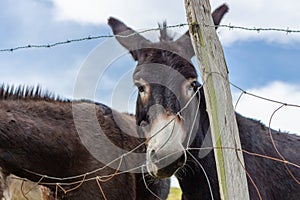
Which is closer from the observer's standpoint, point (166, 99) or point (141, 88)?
point (166, 99)

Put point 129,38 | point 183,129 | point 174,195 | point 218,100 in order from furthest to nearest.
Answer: point 174,195
point 129,38
point 183,129
point 218,100

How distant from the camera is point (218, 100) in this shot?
279 centimetres

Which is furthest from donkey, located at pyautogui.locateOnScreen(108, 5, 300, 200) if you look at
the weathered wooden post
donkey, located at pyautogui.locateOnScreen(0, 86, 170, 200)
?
donkey, located at pyautogui.locateOnScreen(0, 86, 170, 200)

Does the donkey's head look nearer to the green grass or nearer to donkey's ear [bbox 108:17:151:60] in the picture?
donkey's ear [bbox 108:17:151:60]

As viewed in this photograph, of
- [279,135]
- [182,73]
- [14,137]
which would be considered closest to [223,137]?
[182,73]

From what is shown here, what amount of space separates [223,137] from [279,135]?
2297 mm

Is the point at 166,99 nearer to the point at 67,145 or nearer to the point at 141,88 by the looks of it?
the point at 141,88

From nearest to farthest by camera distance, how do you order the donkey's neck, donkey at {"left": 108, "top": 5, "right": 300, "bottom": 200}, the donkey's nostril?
1. the donkey's nostril
2. donkey at {"left": 108, "top": 5, "right": 300, "bottom": 200}
3. the donkey's neck

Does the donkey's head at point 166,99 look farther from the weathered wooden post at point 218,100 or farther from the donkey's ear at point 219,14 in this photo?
the weathered wooden post at point 218,100

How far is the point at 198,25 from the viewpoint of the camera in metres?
2.86

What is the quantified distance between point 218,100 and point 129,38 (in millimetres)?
1913

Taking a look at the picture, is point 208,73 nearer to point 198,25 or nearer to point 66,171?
point 198,25

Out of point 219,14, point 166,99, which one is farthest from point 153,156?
point 219,14

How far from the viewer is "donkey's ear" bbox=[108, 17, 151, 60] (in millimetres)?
4398
